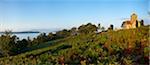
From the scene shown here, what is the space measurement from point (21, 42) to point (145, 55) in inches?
1425

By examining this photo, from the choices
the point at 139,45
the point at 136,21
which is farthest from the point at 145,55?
the point at 136,21

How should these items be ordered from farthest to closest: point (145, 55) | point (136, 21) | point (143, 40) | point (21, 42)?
point (21, 42)
point (136, 21)
point (143, 40)
point (145, 55)

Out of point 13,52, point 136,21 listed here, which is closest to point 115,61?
point 136,21

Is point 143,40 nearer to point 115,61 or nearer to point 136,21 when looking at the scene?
point 115,61

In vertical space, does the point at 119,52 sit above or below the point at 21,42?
above

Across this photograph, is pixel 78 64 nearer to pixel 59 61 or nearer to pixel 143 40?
pixel 59 61

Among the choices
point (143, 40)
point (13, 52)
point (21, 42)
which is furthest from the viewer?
point (21, 42)

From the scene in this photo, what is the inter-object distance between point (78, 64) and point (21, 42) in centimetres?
3493

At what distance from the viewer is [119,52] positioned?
13.0 meters

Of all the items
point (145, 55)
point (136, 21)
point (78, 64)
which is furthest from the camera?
point (136, 21)

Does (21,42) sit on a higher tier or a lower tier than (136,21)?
lower

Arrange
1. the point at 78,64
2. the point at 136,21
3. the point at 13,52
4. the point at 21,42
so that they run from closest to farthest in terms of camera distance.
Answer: the point at 78,64, the point at 136,21, the point at 13,52, the point at 21,42

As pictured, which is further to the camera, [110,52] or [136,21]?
[136,21]

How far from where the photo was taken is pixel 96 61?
12539 mm
